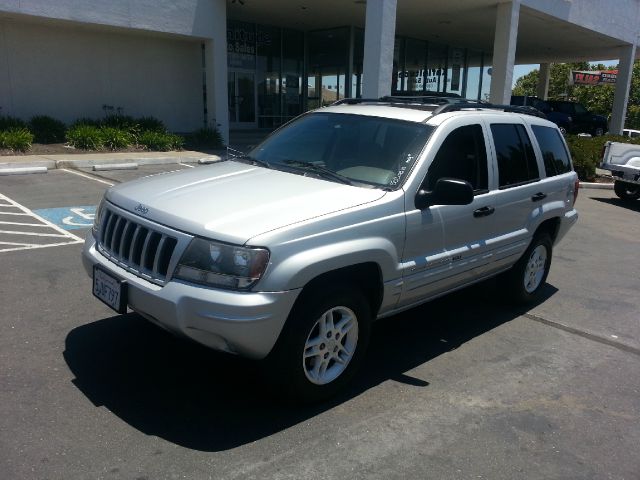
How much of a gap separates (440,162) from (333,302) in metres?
1.48

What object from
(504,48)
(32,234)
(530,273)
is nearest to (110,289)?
(530,273)

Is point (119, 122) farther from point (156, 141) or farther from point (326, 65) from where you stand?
point (326, 65)

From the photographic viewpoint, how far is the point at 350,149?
441 centimetres

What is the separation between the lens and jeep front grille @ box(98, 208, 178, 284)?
3318 mm

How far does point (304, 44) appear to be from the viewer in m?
24.5

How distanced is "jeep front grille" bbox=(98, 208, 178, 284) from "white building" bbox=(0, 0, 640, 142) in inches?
455

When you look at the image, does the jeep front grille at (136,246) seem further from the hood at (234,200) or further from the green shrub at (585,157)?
the green shrub at (585,157)

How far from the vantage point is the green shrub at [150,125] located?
54.2ft

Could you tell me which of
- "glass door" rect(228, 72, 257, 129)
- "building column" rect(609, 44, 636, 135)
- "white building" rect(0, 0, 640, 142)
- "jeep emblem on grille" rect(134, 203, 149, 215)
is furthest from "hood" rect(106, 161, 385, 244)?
"building column" rect(609, 44, 636, 135)

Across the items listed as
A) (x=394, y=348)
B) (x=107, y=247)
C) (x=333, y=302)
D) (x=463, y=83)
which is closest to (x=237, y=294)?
(x=333, y=302)

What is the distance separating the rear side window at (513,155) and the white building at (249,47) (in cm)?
950

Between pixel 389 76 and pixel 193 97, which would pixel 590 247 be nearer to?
pixel 389 76

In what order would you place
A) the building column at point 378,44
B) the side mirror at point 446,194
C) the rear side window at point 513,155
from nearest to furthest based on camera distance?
the side mirror at point 446,194 < the rear side window at point 513,155 < the building column at point 378,44

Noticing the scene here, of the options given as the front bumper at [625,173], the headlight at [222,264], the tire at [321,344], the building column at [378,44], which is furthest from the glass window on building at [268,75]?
the headlight at [222,264]
